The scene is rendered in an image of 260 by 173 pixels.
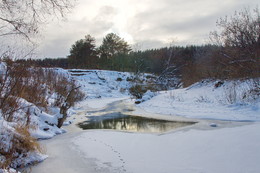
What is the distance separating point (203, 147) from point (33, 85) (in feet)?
23.8

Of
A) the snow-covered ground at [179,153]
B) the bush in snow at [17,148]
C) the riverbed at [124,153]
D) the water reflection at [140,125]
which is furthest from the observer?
the water reflection at [140,125]

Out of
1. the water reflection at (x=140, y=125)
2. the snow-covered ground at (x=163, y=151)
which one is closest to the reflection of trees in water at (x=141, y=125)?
the water reflection at (x=140, y=125)

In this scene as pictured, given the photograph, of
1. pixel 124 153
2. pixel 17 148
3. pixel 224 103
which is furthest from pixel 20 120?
pixel 224 103

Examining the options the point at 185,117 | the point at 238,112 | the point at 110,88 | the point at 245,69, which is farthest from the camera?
the point at 110,88

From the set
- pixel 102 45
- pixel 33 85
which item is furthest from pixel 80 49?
pixel 33 85

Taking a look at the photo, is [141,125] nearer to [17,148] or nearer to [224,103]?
[17,148]

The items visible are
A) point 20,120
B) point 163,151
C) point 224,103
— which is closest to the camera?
point 163,151

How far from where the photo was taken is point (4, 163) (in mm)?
3463

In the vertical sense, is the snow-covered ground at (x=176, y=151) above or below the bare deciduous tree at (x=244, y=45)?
below

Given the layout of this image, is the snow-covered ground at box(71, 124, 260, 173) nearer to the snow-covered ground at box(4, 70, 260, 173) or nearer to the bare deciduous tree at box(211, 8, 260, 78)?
the snow-covered ground at box(4, 70, 260, 173)

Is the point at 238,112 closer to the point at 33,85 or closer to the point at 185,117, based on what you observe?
the point at 185,117

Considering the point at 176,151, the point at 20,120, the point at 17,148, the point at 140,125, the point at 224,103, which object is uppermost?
the point at 224,103

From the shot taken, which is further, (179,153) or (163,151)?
(163,151)

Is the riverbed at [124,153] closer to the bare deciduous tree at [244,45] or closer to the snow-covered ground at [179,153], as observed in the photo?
the snow-covered ground at [179,153]
